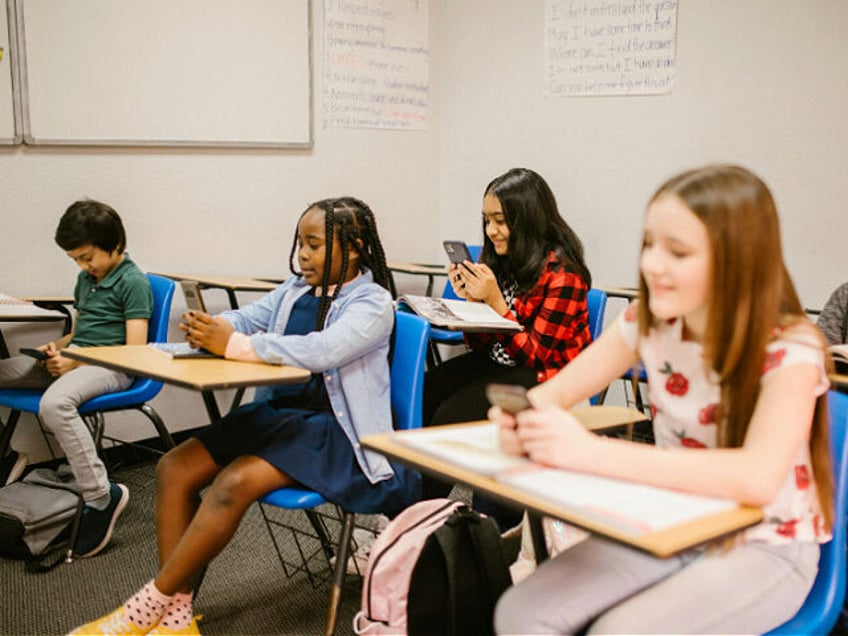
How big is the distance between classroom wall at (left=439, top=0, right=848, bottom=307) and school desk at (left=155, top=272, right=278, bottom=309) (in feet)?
4.57

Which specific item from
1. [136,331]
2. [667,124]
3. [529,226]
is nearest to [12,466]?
[136,331]

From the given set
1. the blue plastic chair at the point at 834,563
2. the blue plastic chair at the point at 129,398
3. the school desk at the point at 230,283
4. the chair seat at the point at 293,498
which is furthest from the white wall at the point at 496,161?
the blue plastic chair at the point at 834,563

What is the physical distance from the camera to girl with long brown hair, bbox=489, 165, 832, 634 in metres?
1.09

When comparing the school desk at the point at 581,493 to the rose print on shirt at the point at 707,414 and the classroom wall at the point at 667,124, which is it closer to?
the rose print on shirt at the point at 707,414

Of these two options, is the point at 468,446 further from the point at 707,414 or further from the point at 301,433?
the point at 301,433

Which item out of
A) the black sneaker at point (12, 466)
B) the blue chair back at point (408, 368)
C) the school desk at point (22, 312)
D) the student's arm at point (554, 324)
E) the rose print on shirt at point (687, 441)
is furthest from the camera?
the black sneaker at point (12, 466)

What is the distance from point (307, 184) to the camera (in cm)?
382

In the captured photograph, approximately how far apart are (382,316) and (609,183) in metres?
2.11

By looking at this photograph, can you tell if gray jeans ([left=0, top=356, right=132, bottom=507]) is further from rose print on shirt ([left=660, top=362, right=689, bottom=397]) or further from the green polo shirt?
rose print on shirt ([left=660, top=362, right=689, bottom=397])

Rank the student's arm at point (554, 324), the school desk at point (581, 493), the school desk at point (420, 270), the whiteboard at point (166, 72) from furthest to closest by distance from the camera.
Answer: the school desk at point (420, 270) → the whiteboard at point (166, 72) → the student's arm at point (554, 324) → the school desk at point (581, 493)

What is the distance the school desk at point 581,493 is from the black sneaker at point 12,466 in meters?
2.21

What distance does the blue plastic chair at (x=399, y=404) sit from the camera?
5.86 feet

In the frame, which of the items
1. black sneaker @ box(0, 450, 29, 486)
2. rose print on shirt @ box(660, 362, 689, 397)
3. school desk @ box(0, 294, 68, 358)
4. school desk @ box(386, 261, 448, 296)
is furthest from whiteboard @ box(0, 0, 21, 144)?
rose print on shirt @ box(660, 362, 689, 397)

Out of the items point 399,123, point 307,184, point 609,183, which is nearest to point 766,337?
point 609,183
